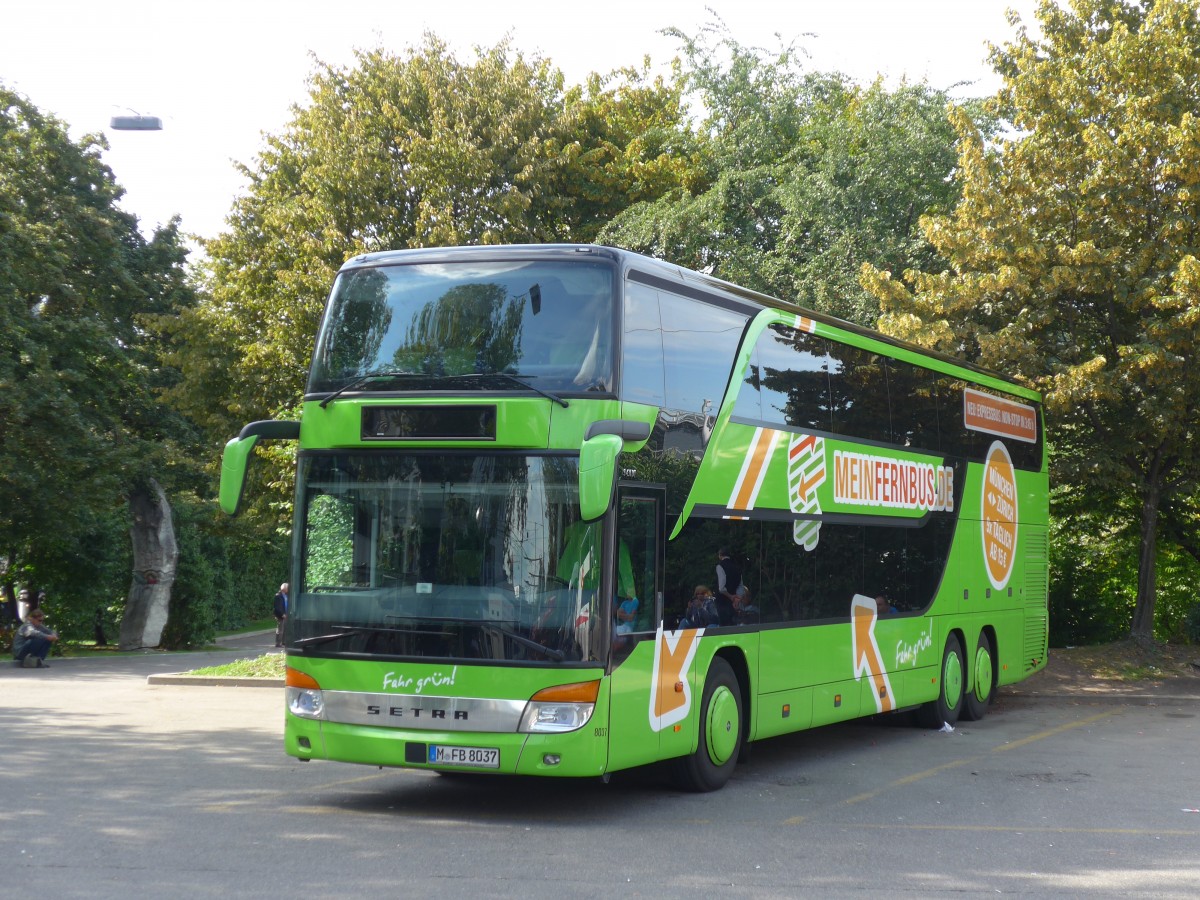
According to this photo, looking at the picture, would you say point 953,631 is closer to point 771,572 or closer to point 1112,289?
point 771,572

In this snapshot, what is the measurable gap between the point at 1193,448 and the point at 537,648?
1584cm

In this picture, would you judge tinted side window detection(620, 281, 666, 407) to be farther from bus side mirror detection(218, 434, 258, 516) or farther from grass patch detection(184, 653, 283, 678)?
grass patch detection(184, 653, 283, 678)

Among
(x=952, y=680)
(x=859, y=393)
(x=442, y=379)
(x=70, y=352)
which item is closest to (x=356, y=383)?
(x=442, y=379)

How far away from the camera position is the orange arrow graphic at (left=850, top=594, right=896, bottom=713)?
531 inches

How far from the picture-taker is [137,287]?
33.1m

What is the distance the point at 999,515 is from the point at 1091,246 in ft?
14.7

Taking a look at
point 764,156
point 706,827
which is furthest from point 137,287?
point 706,827

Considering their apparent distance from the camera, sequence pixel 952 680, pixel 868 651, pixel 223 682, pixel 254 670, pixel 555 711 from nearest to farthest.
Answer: pixel 555 711 < pixel 868 651 < pixel 952 680 < pixel 223 682 < pixel 254 670

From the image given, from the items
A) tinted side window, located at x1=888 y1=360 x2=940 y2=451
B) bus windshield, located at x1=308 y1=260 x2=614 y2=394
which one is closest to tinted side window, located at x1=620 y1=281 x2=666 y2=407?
bus windshield, located at x1=308 y1=260 x2=614 y2=394

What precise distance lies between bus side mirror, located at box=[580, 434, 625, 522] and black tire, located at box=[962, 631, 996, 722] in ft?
31.6

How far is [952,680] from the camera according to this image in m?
16.1

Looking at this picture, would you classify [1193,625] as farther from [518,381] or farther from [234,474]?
[234,474]

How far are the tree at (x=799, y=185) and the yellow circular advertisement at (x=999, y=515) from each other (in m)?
7.01

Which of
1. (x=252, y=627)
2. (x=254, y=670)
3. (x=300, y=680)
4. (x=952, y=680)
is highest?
(x=300, y=680)
